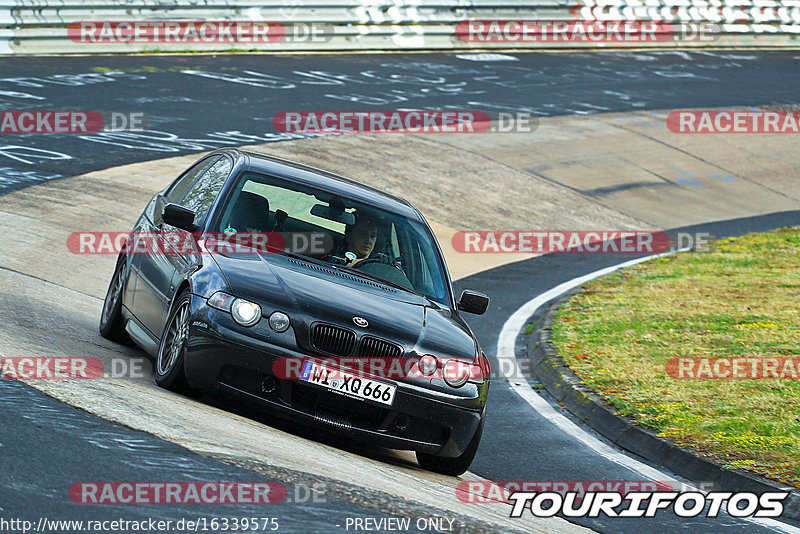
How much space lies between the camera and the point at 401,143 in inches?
809

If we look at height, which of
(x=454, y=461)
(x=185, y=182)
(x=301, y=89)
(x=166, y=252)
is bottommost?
(x=454, y=461)

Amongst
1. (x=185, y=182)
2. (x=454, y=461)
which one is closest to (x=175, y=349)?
(x=454, y=461)

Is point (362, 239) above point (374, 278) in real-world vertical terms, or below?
above

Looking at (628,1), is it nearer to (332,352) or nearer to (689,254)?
(689,254)

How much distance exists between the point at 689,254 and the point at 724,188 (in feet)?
17.1

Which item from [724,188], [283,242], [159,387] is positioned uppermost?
[283,242]

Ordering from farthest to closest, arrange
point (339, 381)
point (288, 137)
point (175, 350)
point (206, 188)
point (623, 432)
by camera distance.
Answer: point (288, 137) → point (623, 432) → point (206, 188) → point (175, 350) → point (339, 381)

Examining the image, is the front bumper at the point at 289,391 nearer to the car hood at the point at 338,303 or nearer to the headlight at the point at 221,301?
the headlight at the point at 221,301

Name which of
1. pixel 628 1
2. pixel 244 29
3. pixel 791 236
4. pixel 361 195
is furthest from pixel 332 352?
pixel 628 1

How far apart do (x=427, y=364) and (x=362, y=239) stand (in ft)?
5.06

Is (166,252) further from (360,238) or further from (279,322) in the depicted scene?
(279,322)

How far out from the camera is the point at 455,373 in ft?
22.7

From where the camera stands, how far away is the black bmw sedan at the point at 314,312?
6.62m

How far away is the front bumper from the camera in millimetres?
6598
